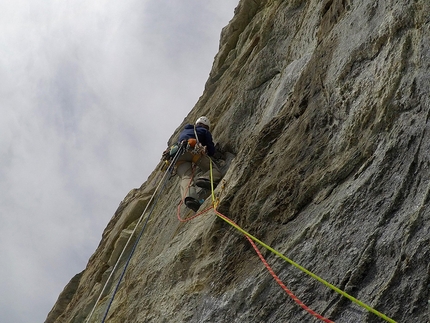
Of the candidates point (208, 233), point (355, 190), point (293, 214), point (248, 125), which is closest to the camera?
point (355, 190)

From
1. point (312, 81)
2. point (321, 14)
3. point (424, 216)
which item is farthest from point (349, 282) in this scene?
point (321, 14)

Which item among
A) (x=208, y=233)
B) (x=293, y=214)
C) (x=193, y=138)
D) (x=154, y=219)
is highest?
(x=193, y=138)

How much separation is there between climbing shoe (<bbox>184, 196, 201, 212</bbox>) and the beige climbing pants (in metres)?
0.29

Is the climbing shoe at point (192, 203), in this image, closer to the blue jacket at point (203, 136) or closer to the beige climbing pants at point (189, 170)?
the beige climbing pants at point (189, 170)

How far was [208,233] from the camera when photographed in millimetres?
5641

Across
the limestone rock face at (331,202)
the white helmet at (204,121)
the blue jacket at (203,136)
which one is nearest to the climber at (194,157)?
the blue jacket at (203,136)

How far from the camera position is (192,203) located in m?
7.56

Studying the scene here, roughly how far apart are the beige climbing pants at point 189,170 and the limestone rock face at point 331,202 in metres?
0.87

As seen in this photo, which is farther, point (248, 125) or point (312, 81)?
point (248, 125)

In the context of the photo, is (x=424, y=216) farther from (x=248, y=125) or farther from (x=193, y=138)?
(x=193, y=138)

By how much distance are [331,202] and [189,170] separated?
465 cm

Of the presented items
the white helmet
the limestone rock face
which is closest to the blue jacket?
the white helmet

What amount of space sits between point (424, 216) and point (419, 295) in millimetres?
596

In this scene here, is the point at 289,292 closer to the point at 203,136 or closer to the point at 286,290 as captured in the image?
the point at 286,290
